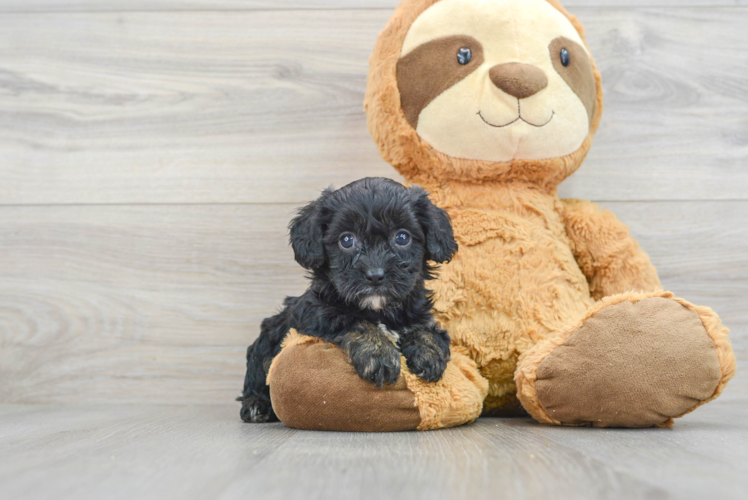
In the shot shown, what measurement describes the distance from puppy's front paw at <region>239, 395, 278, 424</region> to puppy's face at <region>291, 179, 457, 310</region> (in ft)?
1.39

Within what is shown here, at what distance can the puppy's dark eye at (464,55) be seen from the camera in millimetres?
1598

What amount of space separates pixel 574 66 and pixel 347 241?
0.81 m

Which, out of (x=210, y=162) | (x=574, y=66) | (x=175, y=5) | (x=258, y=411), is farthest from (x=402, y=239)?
(x=175, y=5)

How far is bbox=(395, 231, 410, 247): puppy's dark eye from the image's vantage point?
134cm

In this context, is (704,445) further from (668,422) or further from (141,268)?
(141,268)

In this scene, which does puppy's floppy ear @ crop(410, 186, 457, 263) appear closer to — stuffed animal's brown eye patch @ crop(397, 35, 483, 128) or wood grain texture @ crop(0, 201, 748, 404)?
stuffed animal's brown eye patch @ crop(397, 35, 483, 128)

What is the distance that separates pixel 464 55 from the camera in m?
1.60

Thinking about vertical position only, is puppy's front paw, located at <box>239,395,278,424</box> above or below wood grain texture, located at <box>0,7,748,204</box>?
below

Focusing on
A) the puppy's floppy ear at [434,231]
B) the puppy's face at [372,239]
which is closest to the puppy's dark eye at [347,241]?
the puppy's face at [372,239]

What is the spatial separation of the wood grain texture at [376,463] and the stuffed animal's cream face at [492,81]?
0.70 m

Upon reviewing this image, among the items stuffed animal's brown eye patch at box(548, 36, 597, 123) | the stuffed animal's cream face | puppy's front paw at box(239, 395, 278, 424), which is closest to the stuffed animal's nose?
the stuffed animal's cream face

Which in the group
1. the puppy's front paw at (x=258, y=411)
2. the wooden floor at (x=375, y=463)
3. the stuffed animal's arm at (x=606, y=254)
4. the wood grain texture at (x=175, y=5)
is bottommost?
the puppy's front paw at (x=258, y=411)

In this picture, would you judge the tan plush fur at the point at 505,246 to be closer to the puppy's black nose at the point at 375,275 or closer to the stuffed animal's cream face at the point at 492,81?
the stuffed animal's cream face at the point at 492,81

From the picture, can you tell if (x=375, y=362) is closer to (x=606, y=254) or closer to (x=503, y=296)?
(x=503, y=296)
